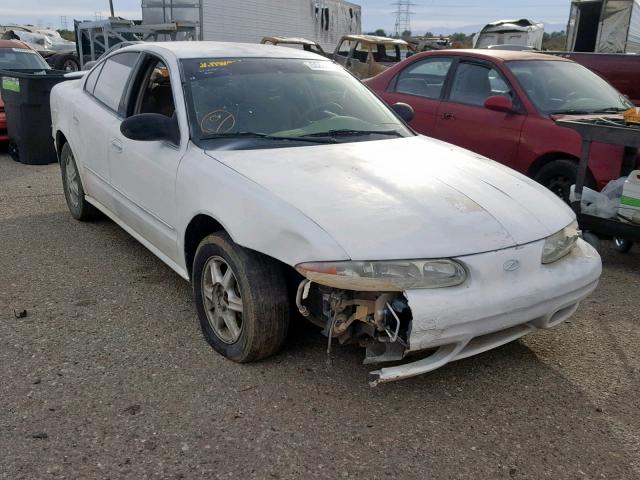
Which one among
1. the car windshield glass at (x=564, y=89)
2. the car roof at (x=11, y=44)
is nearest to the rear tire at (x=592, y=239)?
the car windshield glass at (x=564, y=89)

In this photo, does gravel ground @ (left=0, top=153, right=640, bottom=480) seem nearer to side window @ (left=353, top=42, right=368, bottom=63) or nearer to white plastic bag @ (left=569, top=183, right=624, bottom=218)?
white plastic bag @ (left=569, top=183, right=624, bottom=218)

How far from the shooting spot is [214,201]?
10.3ft

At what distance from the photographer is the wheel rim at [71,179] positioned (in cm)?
532

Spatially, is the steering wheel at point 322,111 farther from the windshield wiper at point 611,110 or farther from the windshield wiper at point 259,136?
the windshield wiper at point 611,110

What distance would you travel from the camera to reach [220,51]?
4129mm

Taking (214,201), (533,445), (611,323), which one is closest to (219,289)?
(214,201)

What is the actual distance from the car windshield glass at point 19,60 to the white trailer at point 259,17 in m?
7.58

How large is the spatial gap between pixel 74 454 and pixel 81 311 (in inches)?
55.6

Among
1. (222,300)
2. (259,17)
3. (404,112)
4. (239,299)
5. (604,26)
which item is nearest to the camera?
(239,299)

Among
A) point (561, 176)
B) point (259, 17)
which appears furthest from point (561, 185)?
point (259, 17)

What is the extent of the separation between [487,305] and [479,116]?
3838mm

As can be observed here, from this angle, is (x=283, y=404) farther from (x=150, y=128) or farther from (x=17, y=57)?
(x=17, y=57)

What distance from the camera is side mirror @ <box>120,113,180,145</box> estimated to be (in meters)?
3.55

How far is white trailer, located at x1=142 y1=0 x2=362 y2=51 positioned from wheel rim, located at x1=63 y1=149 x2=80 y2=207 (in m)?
13.0
